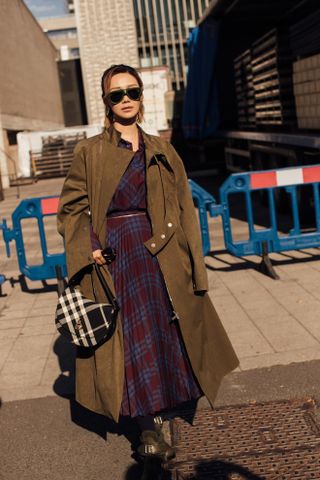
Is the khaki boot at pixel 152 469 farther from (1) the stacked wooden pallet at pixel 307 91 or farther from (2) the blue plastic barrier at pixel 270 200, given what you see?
(1) the stacked wooden pallet at pixel 307 91

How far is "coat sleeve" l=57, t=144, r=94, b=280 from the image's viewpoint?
3.39 meters

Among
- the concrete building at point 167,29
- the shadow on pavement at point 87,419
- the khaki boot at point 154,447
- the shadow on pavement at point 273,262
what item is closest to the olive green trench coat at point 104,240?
→ the khaki boot at point 154,447

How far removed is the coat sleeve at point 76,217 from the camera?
339 cm

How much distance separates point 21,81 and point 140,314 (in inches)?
1339

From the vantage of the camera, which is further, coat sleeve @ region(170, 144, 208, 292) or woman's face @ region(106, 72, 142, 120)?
coat sleeve @ region(170, 144, 208, 292)

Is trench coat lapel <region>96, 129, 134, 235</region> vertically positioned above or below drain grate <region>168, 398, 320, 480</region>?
above

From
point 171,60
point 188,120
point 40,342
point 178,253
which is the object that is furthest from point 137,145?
point 171,60

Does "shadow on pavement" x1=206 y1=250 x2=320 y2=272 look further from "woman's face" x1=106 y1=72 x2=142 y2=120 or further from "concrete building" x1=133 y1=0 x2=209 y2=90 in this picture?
"concrete building" x1=133 y1=0 x2=209 y2=90

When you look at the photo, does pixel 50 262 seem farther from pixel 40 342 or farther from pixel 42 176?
pixel 42 176

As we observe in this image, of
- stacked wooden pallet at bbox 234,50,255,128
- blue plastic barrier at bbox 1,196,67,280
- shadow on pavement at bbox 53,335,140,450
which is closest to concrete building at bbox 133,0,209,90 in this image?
stacked wooden pallet at bbox 234,50,255,128

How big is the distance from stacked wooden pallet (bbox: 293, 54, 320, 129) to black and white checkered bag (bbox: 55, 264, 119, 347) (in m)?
6.67

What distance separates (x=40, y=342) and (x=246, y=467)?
9.46 ft

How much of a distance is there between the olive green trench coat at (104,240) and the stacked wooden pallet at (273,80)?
789 cm

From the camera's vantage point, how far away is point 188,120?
18297 mm
